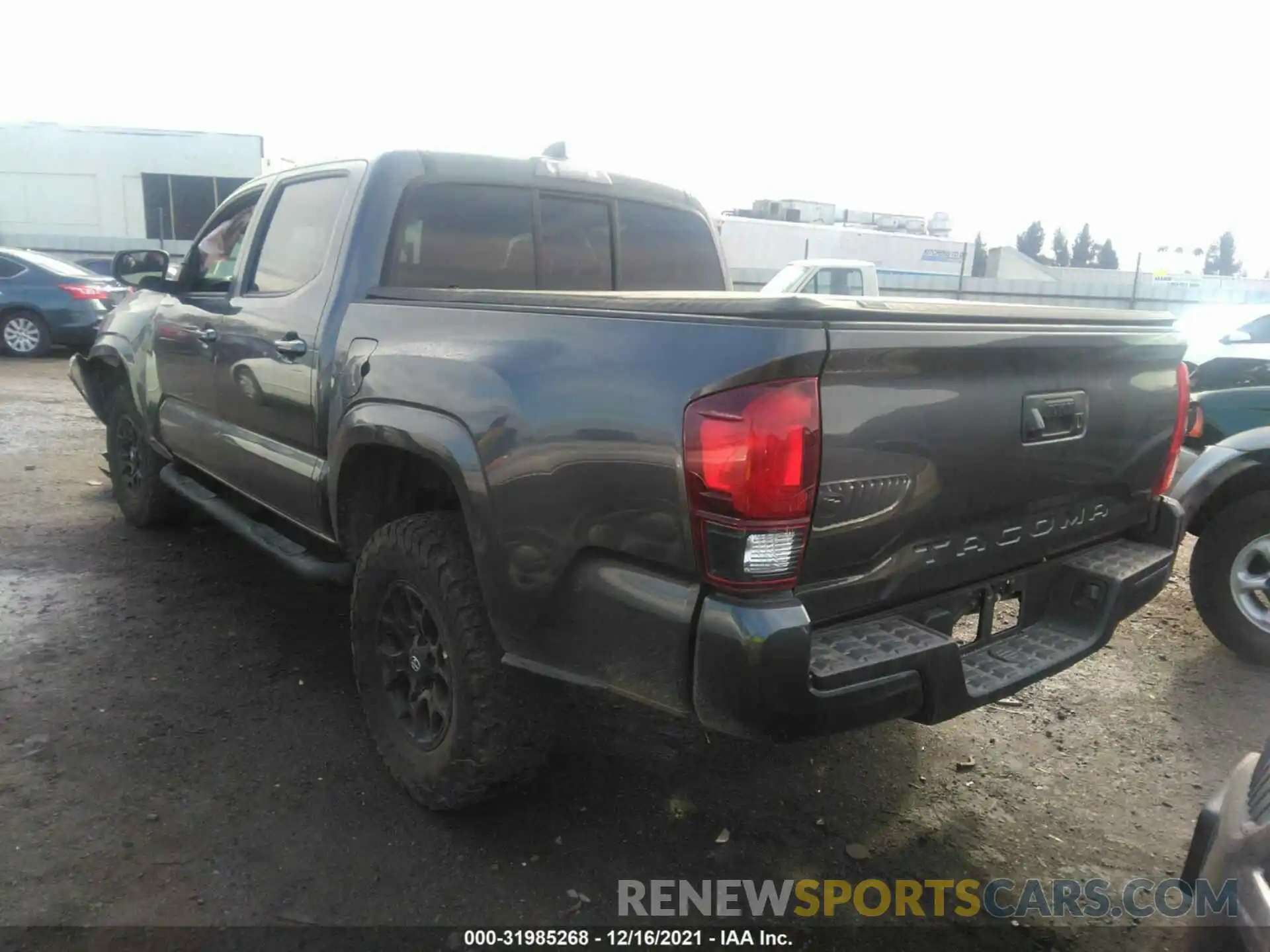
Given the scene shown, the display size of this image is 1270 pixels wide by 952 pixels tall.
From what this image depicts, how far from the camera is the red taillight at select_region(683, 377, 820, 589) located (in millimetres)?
1933

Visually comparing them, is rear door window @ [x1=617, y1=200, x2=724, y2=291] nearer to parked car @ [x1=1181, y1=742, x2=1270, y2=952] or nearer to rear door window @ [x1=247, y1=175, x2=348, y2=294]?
rear door window @ [x1=247, y1=175, x2=348, y2=294]

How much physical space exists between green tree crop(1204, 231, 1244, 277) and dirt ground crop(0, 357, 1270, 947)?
8655 centimetres

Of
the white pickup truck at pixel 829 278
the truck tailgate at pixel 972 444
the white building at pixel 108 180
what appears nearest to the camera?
the truck tailgate at pixel 972 444

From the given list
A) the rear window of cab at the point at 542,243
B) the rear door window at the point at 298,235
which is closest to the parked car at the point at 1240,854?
the rear window of cab at the point at 542,243

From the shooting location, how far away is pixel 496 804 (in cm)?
293

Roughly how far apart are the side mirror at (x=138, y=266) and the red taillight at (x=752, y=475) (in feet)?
12.2

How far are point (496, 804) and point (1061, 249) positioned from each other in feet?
297

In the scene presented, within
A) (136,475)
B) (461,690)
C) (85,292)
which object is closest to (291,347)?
(461,690)

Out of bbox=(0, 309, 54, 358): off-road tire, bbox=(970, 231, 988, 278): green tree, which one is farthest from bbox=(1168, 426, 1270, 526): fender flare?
bbox=(970, 231, 988, 278): green tree

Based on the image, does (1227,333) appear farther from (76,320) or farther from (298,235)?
(76,320)

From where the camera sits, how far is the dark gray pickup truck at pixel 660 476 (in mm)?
1981

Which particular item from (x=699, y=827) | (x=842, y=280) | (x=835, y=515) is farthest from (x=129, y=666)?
(x=842, y=280)

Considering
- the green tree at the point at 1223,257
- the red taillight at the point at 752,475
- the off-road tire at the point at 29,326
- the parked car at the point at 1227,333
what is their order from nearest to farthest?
the red taillight at the point at 752,475 < the parked car at the point at 1227,333 < the off-road tire at the point at 29,326 < the green tree at the point at 1223,257

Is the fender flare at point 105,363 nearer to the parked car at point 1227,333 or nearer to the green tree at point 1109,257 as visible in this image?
the parked car at point 1227,333
